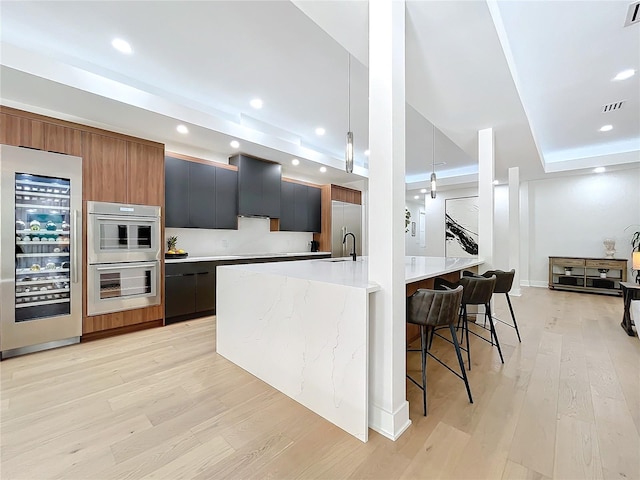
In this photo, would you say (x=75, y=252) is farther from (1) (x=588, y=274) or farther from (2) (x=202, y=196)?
(1) (x=588, y=274)

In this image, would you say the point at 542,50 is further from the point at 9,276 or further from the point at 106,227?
the point at 9,276

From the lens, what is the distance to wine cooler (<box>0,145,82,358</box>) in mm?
2742

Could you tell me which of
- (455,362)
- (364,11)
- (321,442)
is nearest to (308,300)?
(321,442)

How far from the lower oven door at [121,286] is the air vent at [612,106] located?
20.7ft

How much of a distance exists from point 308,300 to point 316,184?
4.83m

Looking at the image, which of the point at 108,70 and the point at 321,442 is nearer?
the point at 321,442

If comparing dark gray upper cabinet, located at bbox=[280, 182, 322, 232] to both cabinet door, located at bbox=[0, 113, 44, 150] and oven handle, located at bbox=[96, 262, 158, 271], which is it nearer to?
oven handle, located at bbox=[96, 262, 158, 271]

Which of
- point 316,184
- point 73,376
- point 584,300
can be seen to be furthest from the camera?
point 316,184

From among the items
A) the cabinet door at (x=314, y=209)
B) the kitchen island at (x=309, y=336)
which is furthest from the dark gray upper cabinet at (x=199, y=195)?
the kitchen island at (x=309, y=336)

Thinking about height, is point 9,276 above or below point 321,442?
above

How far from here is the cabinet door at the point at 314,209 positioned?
6.14 metres

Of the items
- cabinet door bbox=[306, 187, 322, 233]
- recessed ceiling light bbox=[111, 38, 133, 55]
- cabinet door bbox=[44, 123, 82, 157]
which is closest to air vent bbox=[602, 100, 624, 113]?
cabinet door bbox=[306, 187, 322, 233]

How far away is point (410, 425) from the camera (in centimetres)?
178

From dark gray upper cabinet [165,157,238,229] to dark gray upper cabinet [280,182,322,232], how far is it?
3.65ft
